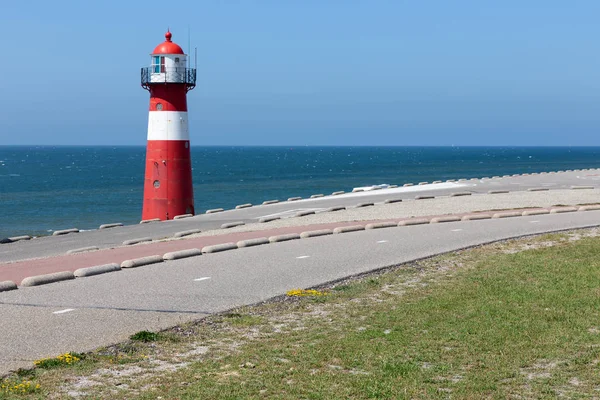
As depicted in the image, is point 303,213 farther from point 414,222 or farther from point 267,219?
point 414,222

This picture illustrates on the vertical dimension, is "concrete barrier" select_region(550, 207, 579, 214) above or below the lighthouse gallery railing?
below

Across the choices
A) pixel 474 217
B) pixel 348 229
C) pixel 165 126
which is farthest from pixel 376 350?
pixel 165 126

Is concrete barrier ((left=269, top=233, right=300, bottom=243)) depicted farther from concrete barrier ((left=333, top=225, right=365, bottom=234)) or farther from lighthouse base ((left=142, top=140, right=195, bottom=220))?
lighthouse base ((left=142, top=140, right=195, bottom=220))

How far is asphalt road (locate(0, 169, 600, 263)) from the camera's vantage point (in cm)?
2464

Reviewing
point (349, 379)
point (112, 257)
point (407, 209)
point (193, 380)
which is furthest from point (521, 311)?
point (407, 209)

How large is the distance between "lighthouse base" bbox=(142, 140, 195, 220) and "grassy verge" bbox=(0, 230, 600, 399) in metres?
22.4

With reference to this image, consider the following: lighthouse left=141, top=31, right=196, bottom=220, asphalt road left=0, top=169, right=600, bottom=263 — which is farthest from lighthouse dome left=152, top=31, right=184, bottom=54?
asphalt road left=0, top=169, right=600, bottom=263

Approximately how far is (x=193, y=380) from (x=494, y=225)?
16.2m

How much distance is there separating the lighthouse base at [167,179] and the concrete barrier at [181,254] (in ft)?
58.0

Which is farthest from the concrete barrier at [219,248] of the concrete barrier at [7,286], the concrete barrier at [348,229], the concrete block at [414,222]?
the concrete block at [414,222]

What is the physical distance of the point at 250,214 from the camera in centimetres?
3228

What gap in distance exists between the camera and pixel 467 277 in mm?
14898

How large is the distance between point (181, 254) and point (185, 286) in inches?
145

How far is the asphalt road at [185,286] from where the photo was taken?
34.8 feet
